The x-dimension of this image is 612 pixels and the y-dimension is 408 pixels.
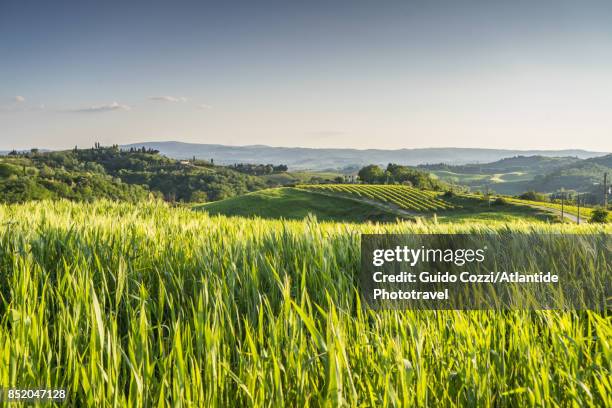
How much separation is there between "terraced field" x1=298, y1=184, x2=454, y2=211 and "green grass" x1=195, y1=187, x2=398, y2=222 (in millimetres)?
6310

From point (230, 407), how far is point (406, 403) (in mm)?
662

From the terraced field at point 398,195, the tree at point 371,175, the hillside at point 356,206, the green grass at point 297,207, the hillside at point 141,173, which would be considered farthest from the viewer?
the tree at point 371,175

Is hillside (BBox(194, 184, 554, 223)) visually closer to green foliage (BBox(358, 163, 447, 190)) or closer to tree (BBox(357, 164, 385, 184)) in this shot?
green foliage (BBox(358, 163, 447, 190))

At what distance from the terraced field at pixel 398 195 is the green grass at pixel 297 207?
631 cm

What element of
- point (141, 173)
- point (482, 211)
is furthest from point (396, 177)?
point (141, 173)

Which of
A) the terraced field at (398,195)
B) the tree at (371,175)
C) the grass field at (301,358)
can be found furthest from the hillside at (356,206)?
the grass field at (301,358)

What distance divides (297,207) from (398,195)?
1274 inches

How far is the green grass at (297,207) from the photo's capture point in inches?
3903

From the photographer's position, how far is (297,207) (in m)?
104

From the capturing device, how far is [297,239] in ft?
11.3

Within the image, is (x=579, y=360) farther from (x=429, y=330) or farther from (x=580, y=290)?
(x=580, y=290)

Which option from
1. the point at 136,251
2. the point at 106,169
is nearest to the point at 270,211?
the point at 136,251

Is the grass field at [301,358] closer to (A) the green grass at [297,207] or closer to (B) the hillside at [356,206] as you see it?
(B) the hillside at [356,206]

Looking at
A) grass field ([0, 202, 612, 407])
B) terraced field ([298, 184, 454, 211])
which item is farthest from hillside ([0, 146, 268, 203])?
grass field ([0, 202, 612, 407])
